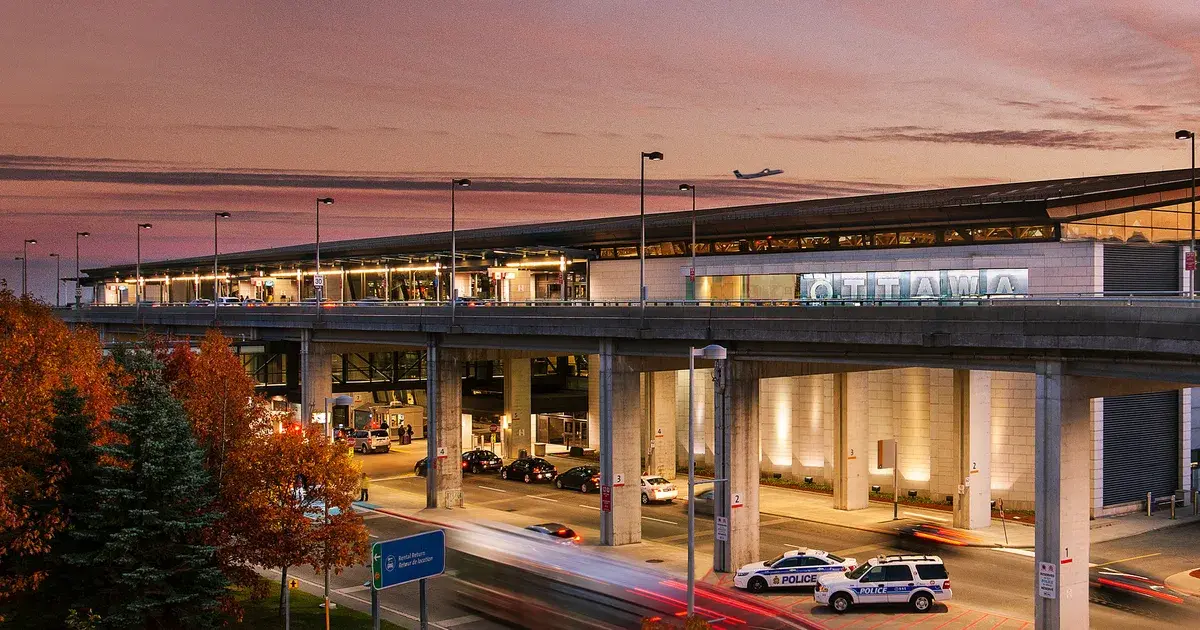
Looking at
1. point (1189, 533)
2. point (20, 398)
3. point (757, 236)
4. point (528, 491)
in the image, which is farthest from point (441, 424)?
point (1189, 533)

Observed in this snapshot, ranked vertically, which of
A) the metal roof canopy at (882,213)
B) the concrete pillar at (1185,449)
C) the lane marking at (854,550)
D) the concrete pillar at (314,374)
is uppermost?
the metal roof canopy at (882,213)

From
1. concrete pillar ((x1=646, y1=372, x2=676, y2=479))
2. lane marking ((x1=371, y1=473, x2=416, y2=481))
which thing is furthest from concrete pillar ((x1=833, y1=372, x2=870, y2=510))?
lane marking ((x1=371, y1=473, x2=416, y2=481))

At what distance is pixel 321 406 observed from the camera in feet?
223

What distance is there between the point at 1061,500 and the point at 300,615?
22761mm

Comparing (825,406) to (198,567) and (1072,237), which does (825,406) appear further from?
(198,567)

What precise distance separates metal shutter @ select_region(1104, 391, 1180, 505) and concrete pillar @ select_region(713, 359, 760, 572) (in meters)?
20.2

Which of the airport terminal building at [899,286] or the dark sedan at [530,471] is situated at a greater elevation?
the airport terminal building at [899,286]

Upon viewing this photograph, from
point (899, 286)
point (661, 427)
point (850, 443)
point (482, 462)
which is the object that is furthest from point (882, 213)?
point (482, 462)

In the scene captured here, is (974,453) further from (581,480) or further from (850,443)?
(581,480)

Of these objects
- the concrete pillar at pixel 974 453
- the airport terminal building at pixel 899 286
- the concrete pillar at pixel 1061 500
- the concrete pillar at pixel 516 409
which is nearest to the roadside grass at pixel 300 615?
the airport terminal building at pixel 899 286

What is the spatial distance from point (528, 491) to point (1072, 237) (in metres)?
31.2

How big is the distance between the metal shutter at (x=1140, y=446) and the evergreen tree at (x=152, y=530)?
40.2 m

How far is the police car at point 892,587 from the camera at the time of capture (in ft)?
112

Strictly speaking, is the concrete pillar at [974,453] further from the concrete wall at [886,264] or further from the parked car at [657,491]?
the parked car at [657,491]
